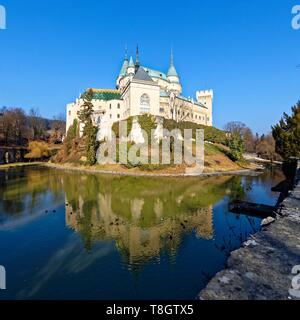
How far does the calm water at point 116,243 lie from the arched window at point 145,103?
33505 mm

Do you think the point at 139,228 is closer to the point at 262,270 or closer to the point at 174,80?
the point at 262,270

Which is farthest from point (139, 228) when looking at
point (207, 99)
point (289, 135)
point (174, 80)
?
point (207, 99)

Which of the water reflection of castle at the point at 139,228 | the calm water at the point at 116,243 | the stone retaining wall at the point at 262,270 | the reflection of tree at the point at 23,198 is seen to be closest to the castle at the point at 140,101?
the reflection of tree at the point at 23,198

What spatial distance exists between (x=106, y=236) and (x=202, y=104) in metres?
67.2

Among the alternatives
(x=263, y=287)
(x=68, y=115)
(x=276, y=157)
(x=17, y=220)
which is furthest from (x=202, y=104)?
(x=263, y=287)

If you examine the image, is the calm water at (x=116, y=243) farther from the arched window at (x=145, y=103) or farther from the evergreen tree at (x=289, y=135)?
the arched window at (x=145, y=103)

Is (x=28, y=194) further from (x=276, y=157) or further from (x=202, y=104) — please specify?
(x=202, y=104)

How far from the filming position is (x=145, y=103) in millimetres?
50312

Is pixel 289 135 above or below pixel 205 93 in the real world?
below

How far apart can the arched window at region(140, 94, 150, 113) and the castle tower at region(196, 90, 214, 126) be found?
29.5 meters

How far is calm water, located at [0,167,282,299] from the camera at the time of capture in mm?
6957

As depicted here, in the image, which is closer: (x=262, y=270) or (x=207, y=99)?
(x=262, y=270)

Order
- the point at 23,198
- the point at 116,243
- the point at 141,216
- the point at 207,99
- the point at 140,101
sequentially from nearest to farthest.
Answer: the point at 116,243 < the point at 141,216 < the point at 23,198 < the point at 140,101 < the point at 207,99

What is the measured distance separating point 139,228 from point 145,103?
41165mm
